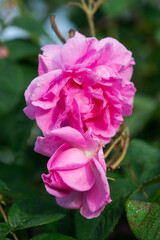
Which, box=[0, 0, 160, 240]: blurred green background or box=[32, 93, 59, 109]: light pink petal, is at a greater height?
box=[32, 93, 59, 109]: light pink petal

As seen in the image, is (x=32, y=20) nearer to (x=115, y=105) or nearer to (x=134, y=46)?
(x=134, y=46)

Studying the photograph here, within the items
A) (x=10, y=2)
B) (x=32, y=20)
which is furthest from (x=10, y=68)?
(x=10, y=2)

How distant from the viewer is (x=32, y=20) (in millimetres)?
1349

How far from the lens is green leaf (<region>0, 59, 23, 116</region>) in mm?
1108

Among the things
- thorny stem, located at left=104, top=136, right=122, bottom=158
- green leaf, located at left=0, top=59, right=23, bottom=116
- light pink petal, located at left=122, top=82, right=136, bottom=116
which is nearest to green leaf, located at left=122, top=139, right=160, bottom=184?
thorny stem, located at left=104, top=136, right=122, bottom=158

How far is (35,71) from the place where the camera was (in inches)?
48.9

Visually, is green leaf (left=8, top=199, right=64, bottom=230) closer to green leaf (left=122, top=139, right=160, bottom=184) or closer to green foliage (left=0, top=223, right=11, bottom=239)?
green foliage (left=0, top=223, right=11, bottom=239)

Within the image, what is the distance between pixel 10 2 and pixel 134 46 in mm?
739

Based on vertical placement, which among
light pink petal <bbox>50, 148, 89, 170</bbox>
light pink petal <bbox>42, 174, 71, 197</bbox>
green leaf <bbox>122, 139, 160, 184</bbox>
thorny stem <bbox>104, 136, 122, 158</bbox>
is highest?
light pink petal <bbox>50, 148, 89, 170</bbox>

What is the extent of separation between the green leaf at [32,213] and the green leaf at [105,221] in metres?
0.06

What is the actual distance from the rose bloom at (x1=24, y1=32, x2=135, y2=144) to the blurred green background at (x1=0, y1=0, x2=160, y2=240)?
0.28 metres

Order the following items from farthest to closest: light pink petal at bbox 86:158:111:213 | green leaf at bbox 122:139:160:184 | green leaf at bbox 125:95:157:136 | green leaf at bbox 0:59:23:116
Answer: green leaf at bbox 125:95:157:136 → green leaf at bbox 0:59:23:116 → green leaf at bbox 122:139:160:184 → light pink petal at bbox 86:158:111:213

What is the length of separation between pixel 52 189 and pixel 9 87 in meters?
0.62

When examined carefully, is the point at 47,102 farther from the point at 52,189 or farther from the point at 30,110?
the point at 52,189
